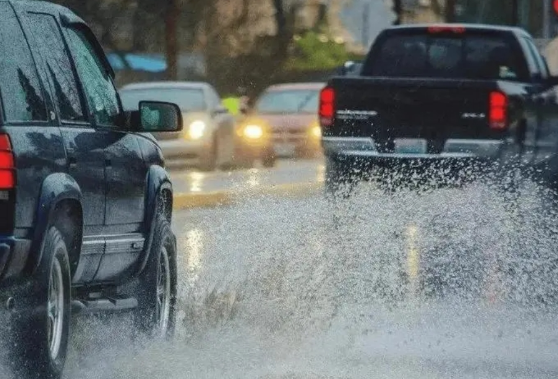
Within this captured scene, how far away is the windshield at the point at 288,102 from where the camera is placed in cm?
3303

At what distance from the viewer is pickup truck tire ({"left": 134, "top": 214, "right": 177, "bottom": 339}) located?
882cm

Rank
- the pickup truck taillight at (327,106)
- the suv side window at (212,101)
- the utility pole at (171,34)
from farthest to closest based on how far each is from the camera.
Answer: the utility pole at (171,34) → the suv side window at (212,101) → the pickup truck taillight at (327,106)

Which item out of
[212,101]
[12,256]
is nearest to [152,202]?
[12,256]

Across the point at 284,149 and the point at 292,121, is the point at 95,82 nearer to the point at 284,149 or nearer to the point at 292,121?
the point at 284,149

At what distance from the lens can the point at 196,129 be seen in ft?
95.7

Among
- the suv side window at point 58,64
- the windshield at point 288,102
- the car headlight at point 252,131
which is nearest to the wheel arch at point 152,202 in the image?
the suv side window at point 58,64

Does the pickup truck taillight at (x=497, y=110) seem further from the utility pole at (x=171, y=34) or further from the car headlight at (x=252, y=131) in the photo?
the utility pole at (x=171, y=34)

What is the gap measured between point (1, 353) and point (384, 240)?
706 centimetres

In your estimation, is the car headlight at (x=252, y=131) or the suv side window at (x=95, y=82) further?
the car headlight at (x=252, y=131)

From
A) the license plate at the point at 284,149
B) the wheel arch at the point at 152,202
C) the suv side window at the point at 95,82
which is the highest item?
the suv side window at the point at 95,82

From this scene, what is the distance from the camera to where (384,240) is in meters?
13.6

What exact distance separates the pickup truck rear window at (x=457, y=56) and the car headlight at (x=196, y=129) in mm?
11373

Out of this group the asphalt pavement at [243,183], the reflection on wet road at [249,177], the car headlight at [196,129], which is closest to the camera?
the asphalt pavement at [243,183]

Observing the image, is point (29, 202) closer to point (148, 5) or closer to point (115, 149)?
point (115, 149)
